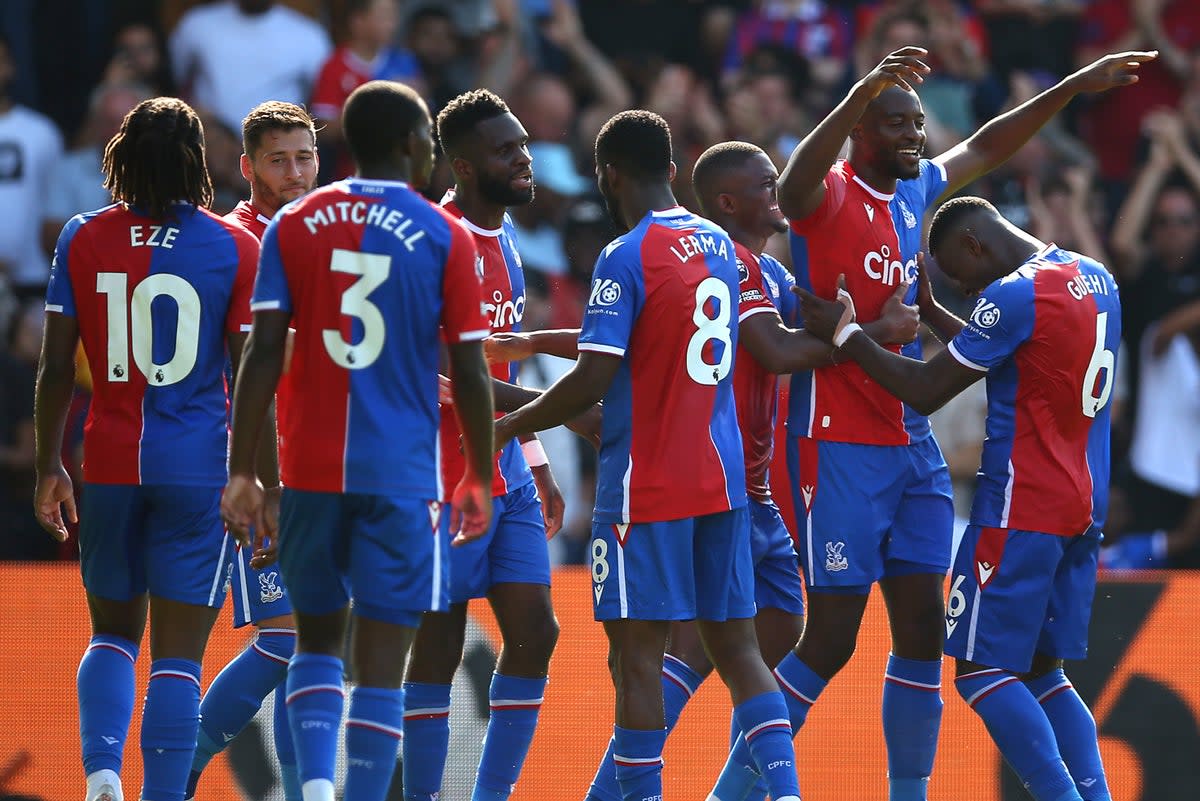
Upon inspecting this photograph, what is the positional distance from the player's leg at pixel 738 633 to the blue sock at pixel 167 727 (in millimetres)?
1761

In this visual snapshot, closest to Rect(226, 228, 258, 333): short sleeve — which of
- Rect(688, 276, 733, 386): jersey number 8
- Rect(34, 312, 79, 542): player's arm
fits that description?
Rect(34, 312, 79, 542): player's arm

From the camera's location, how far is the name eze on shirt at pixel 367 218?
489 centimetres

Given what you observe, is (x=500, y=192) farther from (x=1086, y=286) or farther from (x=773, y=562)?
(x=1086, y=286)

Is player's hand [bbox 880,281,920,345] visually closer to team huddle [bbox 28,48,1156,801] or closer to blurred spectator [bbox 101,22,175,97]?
team huddle [bbox 28,48,1156,801]

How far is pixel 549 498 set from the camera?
6723 mm

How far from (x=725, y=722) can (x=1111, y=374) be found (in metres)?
2.44

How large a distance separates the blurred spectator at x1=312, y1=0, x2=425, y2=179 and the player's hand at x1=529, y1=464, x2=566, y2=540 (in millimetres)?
5104

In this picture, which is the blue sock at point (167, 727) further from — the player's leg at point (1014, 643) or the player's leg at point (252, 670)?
the player's leg at point (1014, 643)

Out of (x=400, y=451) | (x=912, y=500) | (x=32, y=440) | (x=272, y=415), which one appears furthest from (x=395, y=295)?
(x=32, y=440)

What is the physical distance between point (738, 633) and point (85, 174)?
718cm

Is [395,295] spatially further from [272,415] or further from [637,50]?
[637,50]

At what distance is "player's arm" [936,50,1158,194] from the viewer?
6.70 meters

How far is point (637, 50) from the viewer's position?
41.9 feet

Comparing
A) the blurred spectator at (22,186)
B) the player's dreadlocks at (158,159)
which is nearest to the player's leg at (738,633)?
the player's dreadlocks at (158,159)
